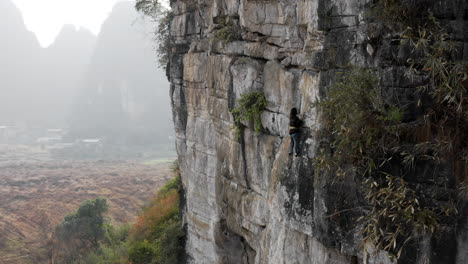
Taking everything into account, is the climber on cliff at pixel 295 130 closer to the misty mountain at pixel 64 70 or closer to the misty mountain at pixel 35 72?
the misty mountain at pixel 35 72

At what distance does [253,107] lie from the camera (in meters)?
11.0

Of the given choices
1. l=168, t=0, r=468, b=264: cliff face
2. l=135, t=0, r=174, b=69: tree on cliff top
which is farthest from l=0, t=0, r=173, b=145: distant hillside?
l=168, t=0, r=468, b=264: cliff face

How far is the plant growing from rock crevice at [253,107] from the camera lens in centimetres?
1091

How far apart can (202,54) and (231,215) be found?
5.44 m

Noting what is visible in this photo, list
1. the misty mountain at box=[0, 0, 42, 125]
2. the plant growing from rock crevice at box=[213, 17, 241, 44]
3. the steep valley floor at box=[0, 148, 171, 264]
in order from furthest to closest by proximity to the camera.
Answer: the misty mountain at box=[0, 0, 42, 125], the steep valley floor at box=[0, 148, 171, 264], the plant growing from rock crevice at box=[213, 17, 241, 44]

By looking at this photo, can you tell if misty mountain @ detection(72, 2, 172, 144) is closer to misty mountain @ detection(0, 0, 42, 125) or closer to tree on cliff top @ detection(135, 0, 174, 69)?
misty mountain @ detection(0, 0, 42, 125)

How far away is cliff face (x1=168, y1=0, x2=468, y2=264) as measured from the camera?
7.35 m

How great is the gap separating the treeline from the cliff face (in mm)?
1552

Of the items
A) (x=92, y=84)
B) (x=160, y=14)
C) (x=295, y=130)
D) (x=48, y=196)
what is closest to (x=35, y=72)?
(x=92, y=84)

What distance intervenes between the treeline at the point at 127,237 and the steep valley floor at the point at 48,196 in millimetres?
2730

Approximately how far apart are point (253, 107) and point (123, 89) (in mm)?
129126

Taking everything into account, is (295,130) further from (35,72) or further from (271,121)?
(35,72)

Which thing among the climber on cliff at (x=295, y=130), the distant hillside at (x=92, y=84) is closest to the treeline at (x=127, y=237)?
the climber on cliff at (x=295, y=130)

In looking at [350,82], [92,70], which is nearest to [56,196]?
[350,82]
